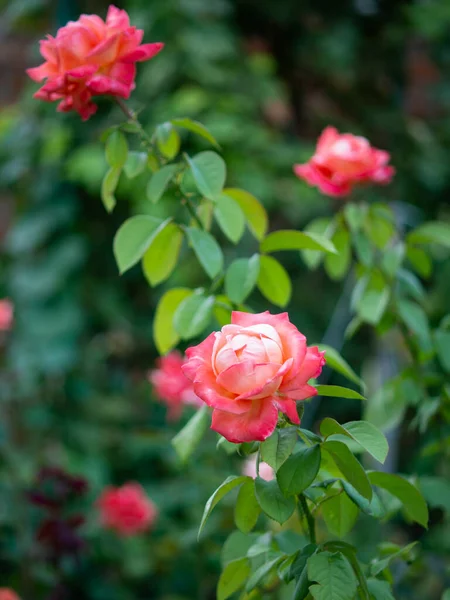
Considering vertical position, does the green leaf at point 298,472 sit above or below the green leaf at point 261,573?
above

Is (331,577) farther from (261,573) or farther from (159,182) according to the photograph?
(159,182)

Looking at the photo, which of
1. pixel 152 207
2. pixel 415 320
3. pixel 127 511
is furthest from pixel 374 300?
Answer: pixel 152 207

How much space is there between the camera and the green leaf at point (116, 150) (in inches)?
26.2

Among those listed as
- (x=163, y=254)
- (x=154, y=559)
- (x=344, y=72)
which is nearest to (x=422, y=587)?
(x=154, y=559)

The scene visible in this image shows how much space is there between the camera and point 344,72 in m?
2.59

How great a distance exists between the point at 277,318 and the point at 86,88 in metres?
0.29

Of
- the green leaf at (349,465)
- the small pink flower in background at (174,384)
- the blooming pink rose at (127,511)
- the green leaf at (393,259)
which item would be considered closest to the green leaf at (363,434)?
the green leaf at (349,465)

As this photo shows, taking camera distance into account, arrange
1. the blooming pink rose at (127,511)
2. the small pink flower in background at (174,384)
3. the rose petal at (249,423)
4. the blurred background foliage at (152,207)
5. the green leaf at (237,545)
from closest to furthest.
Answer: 1. the rose petal at (249,423)
2. the green leaf at (237,545)
3. the small pink flower in background at (174,384)
4. the blooming pink rose at (127,511)
5. the blurred background foliage at (152,207)

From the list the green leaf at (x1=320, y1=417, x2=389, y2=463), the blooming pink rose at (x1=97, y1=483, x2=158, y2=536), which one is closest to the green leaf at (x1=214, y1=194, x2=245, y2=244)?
the green leaf at (x1=320, y1=417, x2=389, y2=463)

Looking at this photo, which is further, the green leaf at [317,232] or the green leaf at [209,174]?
the green leaf at [317,232]

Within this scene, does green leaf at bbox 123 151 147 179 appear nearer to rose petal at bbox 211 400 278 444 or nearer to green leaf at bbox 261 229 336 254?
green leaf at bbox 261 229 336 254

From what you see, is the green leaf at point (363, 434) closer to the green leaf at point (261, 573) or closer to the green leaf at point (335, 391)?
the green leaf at point (335, 391)

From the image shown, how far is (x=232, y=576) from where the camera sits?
2.06 ft

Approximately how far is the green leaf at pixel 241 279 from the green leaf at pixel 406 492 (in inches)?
8.0
